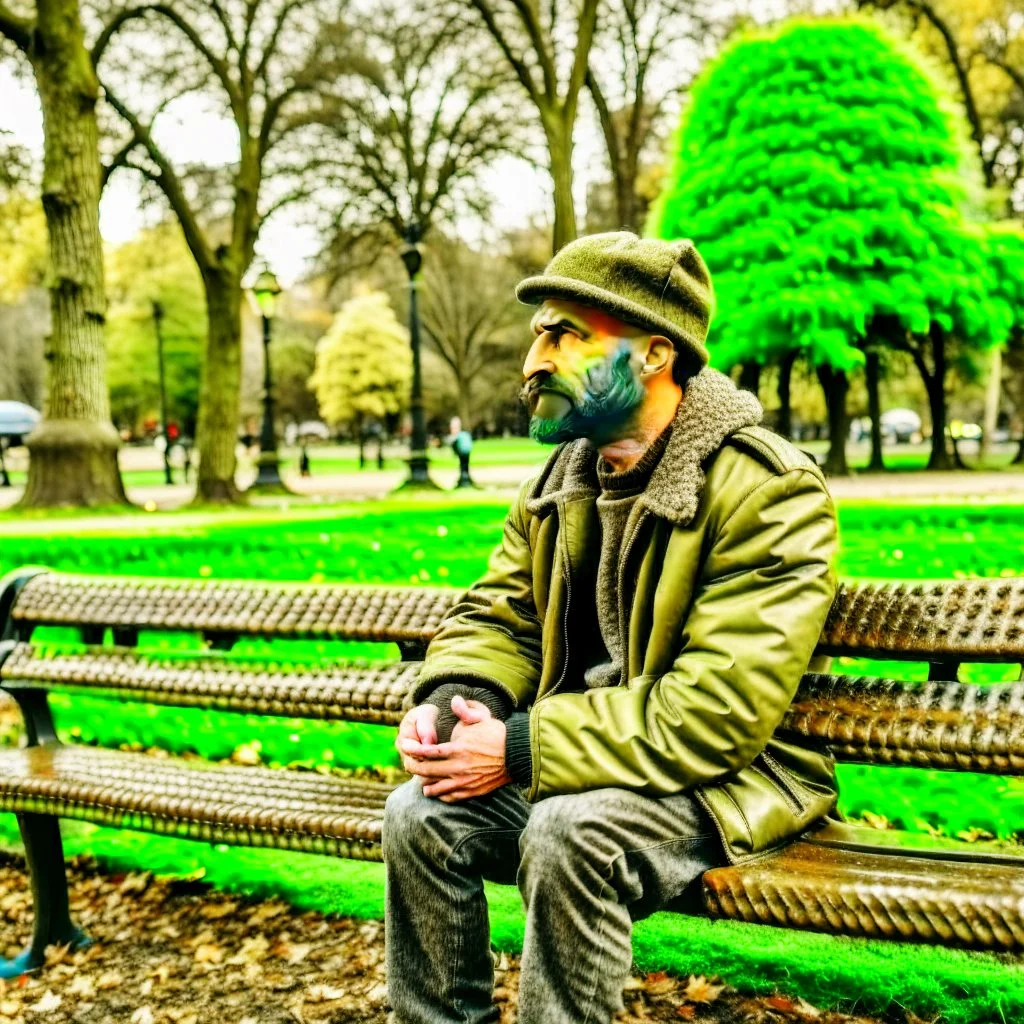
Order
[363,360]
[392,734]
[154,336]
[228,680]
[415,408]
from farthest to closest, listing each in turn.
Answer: [363,360]
[154,336]
[415,408]
[392,734]
[228,680]

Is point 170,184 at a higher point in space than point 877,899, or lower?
higher

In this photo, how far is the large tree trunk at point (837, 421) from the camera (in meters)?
23.6

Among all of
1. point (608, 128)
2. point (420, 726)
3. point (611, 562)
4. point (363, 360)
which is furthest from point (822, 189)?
point (363, 360)

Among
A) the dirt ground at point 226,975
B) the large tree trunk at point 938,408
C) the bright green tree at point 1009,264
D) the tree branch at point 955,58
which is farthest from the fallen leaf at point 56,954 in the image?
the tree branch at point 955,58

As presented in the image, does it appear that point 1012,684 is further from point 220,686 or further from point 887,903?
point 220,686

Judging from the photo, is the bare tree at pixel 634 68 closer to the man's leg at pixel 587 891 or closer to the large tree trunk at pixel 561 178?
the large tree trunk at pixel 561 178

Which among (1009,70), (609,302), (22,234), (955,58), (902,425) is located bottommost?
(609,302)

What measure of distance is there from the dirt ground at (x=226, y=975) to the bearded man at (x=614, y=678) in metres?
0.72

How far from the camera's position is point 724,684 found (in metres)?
2.15

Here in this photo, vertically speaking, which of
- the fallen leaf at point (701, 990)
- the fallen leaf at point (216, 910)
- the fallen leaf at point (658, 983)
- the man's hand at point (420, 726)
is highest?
the man's hand at point (420, 726)

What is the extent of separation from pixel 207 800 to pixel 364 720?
0.46 metres

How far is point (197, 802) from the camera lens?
Result: 3.03 m

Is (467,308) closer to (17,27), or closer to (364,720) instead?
(17,27)

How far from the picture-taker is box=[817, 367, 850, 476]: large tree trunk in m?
23.6
